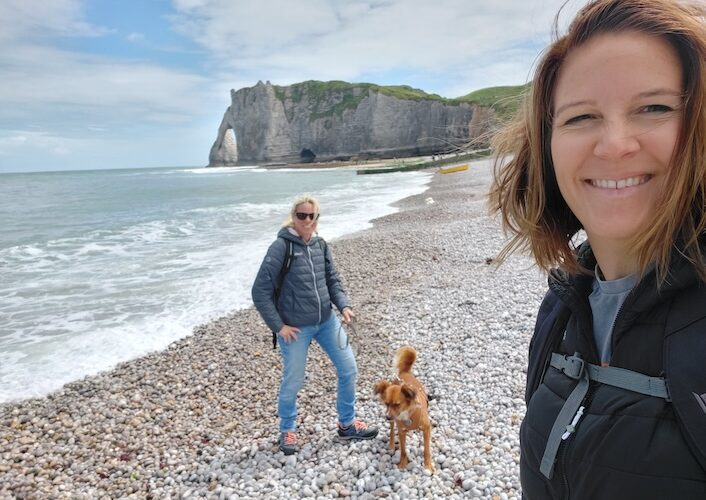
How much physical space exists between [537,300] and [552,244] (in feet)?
20.5

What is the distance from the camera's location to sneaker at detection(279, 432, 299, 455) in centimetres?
441

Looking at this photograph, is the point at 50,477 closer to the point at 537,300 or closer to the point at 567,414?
the point at 567,414

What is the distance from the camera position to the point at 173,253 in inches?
632

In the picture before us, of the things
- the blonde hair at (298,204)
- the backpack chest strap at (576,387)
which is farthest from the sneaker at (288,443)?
the backpack chest strap at (576,387)

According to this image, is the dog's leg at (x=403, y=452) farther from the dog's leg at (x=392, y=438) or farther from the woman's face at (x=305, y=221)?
the woman's face at (x=305, y=221)

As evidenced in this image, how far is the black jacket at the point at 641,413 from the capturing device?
95 cm

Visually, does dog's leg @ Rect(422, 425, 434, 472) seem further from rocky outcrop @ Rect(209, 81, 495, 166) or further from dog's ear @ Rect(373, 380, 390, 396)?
rocky outcrop @ Rect(209, 81, 495, 166)

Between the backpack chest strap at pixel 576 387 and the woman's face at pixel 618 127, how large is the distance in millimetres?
349

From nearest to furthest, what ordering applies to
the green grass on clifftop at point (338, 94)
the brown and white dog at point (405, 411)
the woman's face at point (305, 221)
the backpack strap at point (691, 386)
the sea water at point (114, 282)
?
the backpack strap at point (691, 386) → the brown and white dog at point (405, 411) → the woman's face at point (305, 221) → the sea water at point (114, 282) → the green grass on clifftop at point (338, 94)

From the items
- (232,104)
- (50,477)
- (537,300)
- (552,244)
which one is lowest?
(50,477)

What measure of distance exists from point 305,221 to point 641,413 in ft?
11.7

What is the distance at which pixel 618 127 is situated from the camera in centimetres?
109

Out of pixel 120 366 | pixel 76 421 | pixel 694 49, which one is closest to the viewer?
pixel 694 49

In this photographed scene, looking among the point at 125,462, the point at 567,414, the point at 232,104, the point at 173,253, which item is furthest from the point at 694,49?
the point at 232,104
